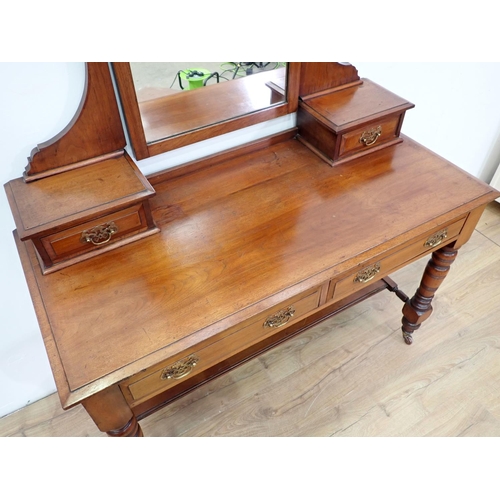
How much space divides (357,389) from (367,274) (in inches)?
26.5

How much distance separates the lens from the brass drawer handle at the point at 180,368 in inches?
30.7

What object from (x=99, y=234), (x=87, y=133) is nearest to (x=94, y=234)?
(x=99, y=234)

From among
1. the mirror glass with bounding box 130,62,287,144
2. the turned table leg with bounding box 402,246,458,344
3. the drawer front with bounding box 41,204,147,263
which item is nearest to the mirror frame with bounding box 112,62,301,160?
the mirror glass with bounding box 130,62,287,144

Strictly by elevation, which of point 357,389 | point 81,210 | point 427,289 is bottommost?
point 357,389

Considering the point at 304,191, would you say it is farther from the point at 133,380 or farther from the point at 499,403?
the point at 499,403

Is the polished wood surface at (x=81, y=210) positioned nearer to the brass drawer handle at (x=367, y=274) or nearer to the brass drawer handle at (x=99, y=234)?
the brass drawer handle at (x=99, y=234)

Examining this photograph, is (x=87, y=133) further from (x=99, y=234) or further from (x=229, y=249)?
(x=229, y=249)

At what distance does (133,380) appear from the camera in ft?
2.44

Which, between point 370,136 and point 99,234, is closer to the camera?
point 99,234

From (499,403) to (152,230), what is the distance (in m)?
1.38

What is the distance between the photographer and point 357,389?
1.45 meters

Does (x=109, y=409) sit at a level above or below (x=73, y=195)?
below

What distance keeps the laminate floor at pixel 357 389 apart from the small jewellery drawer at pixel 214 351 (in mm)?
649

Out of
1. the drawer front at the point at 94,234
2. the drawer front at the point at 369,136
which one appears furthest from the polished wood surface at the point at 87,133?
the drawer front at the point at 369,136
